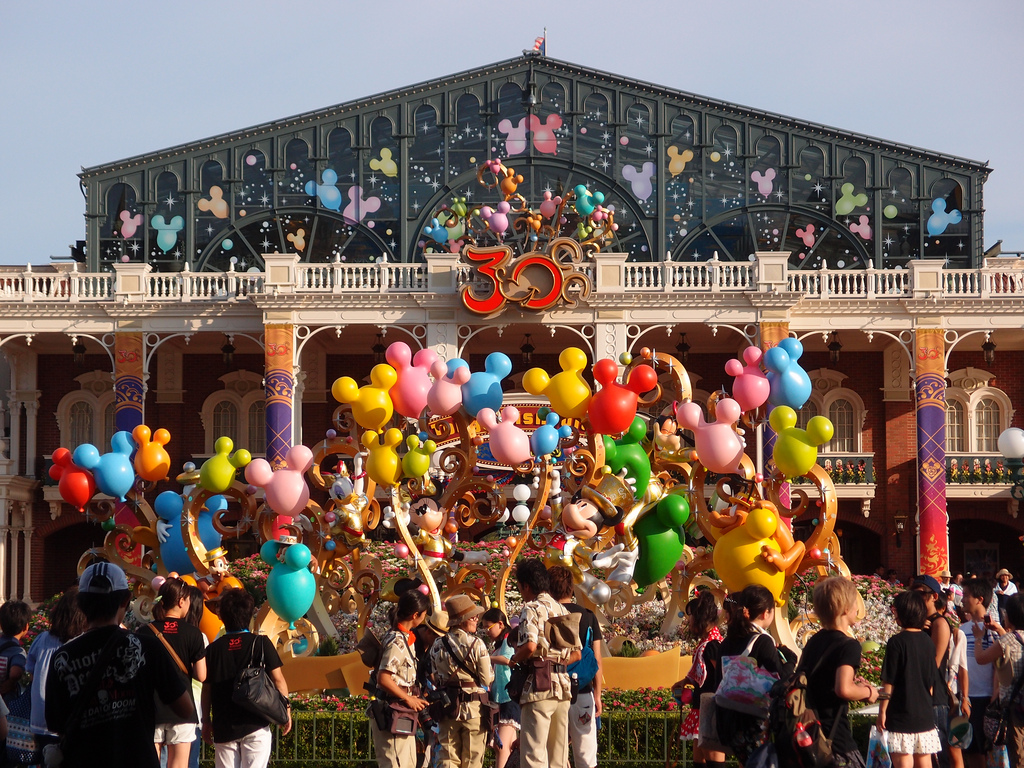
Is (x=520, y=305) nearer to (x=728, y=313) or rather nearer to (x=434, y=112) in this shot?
(x=728, y=313)

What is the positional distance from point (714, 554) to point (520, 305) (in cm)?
1256

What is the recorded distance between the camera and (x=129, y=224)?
29.9m

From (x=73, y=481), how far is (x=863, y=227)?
19807 mm

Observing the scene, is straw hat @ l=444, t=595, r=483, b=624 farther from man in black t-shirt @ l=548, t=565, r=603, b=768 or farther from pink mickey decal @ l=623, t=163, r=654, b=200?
pink mickey decal @ l=623, t=163, r=654, b=200

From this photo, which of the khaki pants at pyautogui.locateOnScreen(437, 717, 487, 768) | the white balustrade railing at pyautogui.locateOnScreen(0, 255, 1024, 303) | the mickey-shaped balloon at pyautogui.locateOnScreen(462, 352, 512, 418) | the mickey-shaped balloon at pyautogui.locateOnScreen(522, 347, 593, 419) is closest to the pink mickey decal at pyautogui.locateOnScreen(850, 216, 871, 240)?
the white balustrade railing at pyautogui.locateOnScreen(0, 255, 1024, 303)

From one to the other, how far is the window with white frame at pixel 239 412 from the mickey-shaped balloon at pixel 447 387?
16.0m

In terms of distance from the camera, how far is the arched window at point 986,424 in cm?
3008

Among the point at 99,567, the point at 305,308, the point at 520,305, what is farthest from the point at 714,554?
the point at 305,308

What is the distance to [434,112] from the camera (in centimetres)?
3005

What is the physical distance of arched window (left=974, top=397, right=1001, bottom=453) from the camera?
3008cm

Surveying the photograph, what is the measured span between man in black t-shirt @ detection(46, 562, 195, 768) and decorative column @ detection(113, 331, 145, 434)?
21600mm

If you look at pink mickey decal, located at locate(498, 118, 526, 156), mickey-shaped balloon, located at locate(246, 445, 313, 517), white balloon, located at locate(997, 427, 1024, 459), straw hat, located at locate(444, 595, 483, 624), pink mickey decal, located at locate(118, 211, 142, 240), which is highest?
pink mickey decal, located at locate(498, 118, 526, 156)

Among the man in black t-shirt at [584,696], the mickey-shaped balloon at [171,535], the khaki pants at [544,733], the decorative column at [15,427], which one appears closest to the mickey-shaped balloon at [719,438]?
the man in black t-shirt at [584,696]

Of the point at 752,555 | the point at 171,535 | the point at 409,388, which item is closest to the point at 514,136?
the point at 409,388
